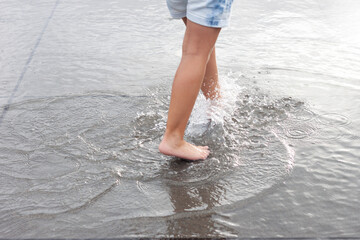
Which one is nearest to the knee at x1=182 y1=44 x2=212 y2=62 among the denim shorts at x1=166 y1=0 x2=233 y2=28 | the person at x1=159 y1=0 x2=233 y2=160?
the person at x1=159 y1=0 x2=233 y2=160

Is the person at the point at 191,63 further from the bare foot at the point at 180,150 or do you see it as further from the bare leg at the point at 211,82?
the bare leg at the point at 211,82

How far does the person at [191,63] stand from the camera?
1.80 meters

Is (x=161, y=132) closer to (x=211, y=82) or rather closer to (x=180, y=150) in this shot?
(x=180, y=150)

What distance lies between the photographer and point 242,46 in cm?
362

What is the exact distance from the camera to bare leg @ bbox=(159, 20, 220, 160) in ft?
6.20

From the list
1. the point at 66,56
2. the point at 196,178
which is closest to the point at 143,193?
the point at 196,178

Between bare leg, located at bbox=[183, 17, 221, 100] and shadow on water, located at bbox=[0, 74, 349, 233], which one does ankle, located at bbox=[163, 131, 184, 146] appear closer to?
shadow on water, located at bbox=[0, 74, 349, 233]

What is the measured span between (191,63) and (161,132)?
1.67 ft

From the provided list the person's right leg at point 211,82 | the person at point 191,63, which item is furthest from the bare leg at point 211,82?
the person at point 191,63

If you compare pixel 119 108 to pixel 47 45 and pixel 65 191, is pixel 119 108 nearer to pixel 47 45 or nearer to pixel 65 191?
pixel 65 191

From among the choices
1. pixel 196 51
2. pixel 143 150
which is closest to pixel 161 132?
pixel 143 150

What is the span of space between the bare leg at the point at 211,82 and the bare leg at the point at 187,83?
0.49 meters

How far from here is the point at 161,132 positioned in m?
2.29

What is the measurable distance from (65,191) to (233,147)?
0.85m
